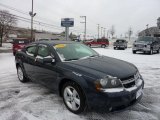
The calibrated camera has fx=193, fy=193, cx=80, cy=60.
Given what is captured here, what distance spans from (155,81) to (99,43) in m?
31.2

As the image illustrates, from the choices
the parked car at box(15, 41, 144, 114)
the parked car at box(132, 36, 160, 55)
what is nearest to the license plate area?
the parked car at box(15, 41, 144, 114)

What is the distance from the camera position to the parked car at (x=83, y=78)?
3539 millimetres

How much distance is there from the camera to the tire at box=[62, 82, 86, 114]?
384 cm

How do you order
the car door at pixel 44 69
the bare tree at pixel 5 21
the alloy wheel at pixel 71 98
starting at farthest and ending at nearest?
the bare tree at pixel 5 21 → the car door at pixel 44 69 → the alloy wheel at pixel 71 98

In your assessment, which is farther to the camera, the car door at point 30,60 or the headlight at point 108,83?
the car door at point 30,60

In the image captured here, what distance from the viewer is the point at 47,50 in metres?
4.97

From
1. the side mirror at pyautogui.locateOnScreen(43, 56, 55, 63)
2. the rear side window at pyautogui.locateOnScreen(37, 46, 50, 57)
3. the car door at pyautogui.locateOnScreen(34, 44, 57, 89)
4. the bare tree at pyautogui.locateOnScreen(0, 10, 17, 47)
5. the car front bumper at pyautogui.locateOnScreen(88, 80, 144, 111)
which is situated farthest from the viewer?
the bare tree at pyautogui.locateOnScreen(0, 10, 17, 47)

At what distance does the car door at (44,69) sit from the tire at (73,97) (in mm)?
463

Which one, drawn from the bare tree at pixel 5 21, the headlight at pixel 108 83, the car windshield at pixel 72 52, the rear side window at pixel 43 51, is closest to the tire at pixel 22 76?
the rear side window at pixel 43 51

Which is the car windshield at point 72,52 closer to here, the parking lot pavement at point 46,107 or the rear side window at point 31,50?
the rear side window at point 31,50

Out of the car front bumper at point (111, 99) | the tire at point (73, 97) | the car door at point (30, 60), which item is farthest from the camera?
the car door at point (30, 60)

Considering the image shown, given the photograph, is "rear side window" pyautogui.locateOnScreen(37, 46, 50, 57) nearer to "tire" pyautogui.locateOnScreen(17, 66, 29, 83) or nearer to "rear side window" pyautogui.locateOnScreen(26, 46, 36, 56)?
"rear side window" pyautogui.locateOnScreen(26, 46, 36, 56)

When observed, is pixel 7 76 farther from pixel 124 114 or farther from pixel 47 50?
pixel 124 114

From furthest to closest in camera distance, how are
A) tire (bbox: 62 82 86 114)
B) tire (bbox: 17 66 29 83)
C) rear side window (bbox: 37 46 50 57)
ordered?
tire (bbox: 17 66 29 83) → rear side window (bbox: 37 46 50 57) → tire (bbox: 62 82 86 114)
